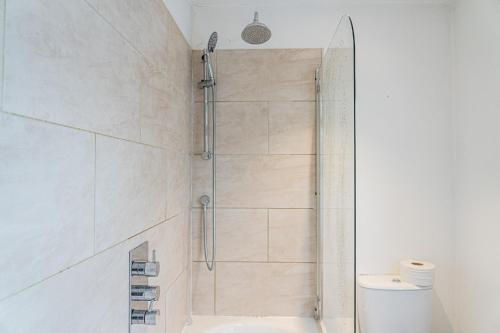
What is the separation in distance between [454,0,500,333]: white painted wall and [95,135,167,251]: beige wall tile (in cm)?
169

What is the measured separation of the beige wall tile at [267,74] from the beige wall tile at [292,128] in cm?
6

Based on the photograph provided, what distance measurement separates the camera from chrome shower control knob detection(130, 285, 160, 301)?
1066 millimetres

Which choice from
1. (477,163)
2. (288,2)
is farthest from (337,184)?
(288,2)

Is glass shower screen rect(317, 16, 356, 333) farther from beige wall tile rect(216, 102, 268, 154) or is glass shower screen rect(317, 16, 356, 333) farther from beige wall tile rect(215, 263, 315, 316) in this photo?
beige wall tile rect(216, 102, 268, 154)

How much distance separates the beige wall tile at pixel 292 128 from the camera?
1933 millimetres

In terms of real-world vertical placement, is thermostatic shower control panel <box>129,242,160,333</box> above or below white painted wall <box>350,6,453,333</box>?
below

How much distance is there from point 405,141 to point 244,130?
40.8 inches

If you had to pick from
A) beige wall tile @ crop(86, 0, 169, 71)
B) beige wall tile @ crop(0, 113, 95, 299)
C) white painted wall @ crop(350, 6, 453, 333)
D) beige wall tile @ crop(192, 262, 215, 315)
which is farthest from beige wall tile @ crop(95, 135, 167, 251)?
white painted wall @ crop(350, 6, 453, 333)

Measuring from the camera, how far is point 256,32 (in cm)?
160

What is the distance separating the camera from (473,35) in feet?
5.59

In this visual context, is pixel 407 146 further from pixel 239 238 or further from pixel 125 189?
pixel 125 189

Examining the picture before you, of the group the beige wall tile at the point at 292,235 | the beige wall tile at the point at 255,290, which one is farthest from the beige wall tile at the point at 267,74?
the beige wall tile at the point at 255,290

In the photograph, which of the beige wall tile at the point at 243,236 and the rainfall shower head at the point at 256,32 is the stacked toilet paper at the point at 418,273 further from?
the rainfall shower head at the point at 256,32

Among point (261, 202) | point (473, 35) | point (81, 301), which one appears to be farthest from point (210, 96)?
point (473, 35)
